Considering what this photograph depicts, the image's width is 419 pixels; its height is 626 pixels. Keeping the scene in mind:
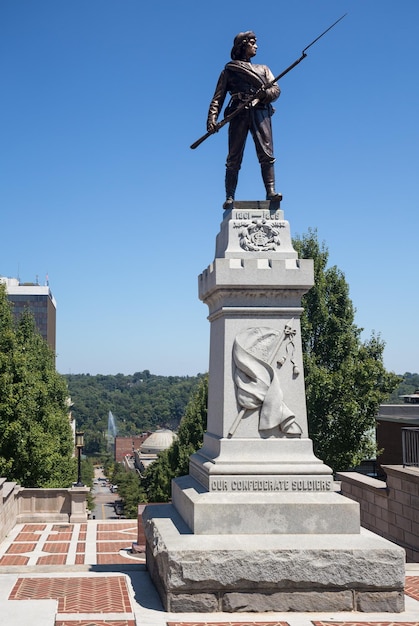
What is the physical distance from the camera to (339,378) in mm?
23547

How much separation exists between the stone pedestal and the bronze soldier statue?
1.81ft

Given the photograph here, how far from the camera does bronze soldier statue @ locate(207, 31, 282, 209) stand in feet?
27.7

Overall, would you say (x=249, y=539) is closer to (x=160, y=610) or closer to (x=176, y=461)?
(x=160, y=610)

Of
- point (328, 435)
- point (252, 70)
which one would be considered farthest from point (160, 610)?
point (328, 435)

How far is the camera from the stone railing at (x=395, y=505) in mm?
A: 11406

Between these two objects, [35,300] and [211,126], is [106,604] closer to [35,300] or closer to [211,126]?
[211,126]

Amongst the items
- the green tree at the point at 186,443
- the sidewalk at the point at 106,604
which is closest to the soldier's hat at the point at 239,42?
the sidewalk at the point at 106,604

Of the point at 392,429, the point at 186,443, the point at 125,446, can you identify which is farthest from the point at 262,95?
the point at 125,446

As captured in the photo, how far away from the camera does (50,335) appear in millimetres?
117312

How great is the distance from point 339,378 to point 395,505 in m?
11.5

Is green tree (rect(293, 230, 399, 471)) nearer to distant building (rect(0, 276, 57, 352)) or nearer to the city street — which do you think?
the city street

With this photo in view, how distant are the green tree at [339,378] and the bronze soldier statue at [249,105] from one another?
A: 51.7 ft

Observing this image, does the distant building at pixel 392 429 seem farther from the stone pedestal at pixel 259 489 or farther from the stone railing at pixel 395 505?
the stone pedestal at pixel 259 489

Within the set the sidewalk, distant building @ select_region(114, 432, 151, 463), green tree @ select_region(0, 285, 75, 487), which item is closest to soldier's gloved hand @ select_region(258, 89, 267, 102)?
the sidewalk
